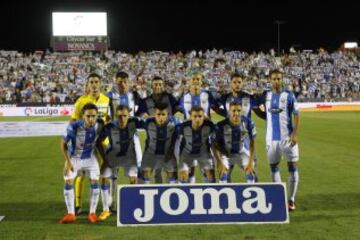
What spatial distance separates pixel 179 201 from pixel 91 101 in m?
→ 2.32

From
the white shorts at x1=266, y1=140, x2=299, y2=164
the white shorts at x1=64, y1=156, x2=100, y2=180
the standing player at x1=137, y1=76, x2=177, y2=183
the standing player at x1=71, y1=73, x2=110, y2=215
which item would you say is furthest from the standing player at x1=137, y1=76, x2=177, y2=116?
the white shorts at x1=266, y1=140, x2=299, y2=164

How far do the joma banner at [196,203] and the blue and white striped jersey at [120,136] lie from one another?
966 millimetres

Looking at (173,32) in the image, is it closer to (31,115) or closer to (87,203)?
(31,115)

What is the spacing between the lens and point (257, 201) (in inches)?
256

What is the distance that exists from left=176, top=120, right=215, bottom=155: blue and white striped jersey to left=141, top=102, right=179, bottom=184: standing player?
141mm

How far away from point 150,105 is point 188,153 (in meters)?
1.14

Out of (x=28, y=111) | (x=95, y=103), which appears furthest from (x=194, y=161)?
(x=28, y=111)

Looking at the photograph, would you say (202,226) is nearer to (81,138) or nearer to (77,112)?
(81,138)

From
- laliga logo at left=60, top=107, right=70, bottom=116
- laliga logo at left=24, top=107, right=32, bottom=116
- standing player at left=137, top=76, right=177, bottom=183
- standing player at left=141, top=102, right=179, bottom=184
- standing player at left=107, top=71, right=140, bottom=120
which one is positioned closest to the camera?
standing player at left=141, top=102, right=179, bottom=184

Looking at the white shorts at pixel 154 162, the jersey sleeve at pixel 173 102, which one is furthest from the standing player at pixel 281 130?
the white shorts at pixel 154 162

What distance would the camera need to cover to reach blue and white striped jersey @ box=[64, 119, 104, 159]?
710 cm


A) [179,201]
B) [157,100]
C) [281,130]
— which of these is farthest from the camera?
[157,100]

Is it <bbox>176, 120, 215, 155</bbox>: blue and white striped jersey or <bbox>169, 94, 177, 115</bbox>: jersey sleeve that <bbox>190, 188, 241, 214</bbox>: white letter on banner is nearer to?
<bbox>176, 120, 215, 155</bbox>: blue and white striped jersey

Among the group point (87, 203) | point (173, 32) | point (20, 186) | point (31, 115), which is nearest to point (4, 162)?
point (20, 186)
